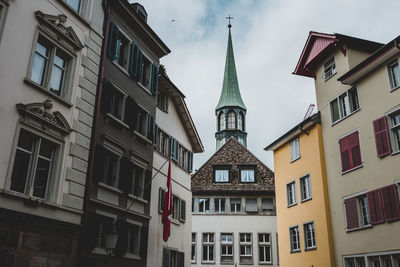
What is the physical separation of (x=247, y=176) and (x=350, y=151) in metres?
20.0

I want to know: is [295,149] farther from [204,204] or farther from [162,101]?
[204,204]

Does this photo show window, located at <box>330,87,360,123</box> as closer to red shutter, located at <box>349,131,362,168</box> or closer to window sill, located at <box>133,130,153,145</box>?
red shutter, located at <box>349,131,362,168</box>

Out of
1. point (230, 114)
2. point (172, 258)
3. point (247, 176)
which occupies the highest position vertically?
point (230, 114)

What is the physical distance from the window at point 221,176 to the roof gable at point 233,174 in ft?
1.39

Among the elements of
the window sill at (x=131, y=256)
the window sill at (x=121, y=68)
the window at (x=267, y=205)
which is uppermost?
the window sill at (x=121, y=68)

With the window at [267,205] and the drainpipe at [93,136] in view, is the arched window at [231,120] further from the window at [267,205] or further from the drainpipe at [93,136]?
the drainpipe at [93,136]

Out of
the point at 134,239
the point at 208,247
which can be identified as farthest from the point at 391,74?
the point at 208,247

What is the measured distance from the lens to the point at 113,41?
19688 mm

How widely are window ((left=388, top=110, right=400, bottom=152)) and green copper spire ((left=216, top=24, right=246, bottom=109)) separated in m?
59.2

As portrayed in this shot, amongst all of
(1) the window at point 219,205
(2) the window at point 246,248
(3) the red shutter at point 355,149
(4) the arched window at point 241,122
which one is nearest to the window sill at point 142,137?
(3) the red shutter at point 355,149

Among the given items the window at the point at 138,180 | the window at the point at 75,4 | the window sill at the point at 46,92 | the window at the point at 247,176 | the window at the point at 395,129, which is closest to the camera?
the window sill at the point at 46,92

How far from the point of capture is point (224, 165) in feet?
144

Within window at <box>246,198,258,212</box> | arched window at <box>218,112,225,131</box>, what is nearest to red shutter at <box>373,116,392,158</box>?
window at <box>246,198,258,212</box>

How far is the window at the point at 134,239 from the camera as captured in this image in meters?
20.2
